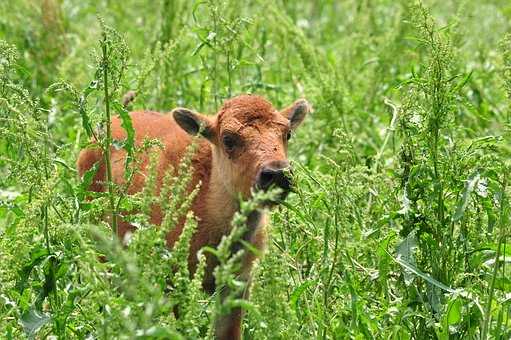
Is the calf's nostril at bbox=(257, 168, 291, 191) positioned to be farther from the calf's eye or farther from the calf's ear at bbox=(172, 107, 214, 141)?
the calf's ear at bbox=(172, 107, 214, 141)

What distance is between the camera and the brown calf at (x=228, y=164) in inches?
251

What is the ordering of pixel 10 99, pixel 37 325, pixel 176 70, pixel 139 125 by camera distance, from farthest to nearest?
pixel 176 70, pixel 139 125, pixel 10 99, pixel 37 325

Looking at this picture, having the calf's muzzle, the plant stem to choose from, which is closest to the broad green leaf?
the plant stem

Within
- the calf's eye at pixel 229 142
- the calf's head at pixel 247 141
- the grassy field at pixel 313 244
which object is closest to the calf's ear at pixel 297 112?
the calf's head at pixel 247 141

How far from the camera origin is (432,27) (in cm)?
586

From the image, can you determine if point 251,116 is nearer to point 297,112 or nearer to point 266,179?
point 266,179

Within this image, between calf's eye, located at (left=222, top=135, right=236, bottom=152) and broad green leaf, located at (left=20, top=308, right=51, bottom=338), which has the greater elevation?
calf's eye, located at (left=222, top=135, right=236, bottom=152)

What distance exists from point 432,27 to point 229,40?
76.9 inches

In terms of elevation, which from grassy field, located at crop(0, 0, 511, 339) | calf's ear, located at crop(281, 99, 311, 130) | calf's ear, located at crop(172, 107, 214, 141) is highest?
calf's ear, located at crop(281, 99, 311, 130)

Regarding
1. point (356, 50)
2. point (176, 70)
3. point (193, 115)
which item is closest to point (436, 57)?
point (193, 115)

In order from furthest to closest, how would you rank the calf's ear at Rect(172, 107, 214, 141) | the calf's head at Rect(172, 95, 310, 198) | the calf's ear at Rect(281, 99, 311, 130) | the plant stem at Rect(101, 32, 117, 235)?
the calf's ear at Rect(281, 99, 311, 130)
the calf's ear at Rect(172, 107, 214, 141)
the calf's head at Rect(172, 95, 310, 198)
the plant stem at Rect(101, 32, 117, 235)

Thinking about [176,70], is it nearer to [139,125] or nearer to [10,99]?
[139,125]

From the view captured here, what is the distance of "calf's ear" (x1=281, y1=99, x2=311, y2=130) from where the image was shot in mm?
7228

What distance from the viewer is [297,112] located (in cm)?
727
